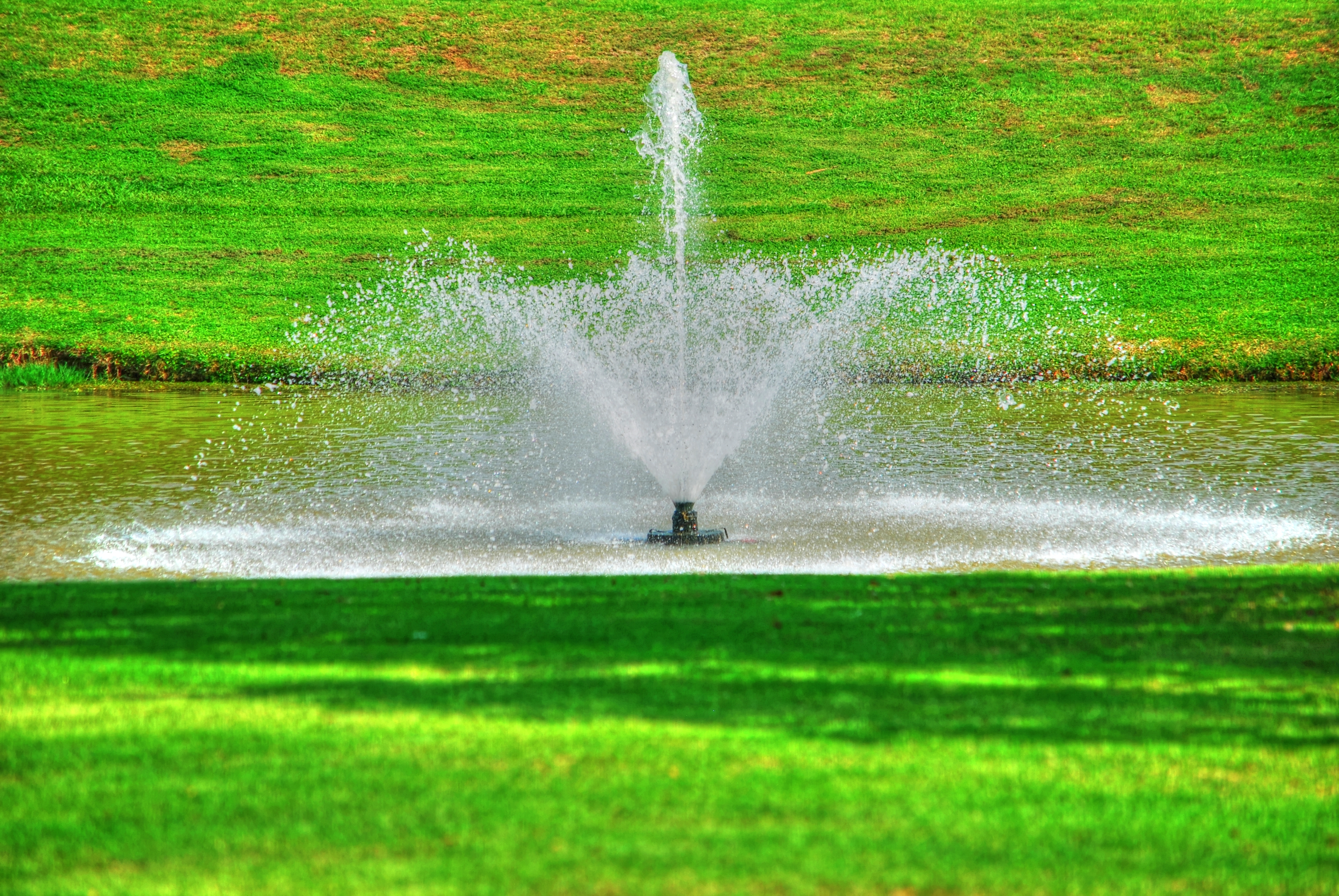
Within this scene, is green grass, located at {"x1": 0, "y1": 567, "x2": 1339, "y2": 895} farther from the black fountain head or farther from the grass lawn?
the grass lawn

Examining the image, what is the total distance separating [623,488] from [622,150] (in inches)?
1081

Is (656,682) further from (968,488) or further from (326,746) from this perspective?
(968,488)

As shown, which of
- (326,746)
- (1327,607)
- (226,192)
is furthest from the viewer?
(226,192)

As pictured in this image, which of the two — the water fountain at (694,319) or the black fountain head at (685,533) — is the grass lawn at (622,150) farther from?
the black fountain head at (685,533)

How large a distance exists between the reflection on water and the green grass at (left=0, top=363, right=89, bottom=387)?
1.75 meters

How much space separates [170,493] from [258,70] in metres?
34.3

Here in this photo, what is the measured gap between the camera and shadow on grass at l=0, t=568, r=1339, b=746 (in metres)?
5.32

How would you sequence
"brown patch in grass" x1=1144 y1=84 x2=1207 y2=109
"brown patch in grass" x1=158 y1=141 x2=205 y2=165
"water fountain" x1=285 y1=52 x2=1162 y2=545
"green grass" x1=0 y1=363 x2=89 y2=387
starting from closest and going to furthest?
"water fountain" x1=285 y1=52 x2=1162 y2=545
"green grass" x1=0 y1=363 x2=89 y2=387
"brown patch in grass" x1=158 y1=141 x2=205 y2=165
"brown patch in grass" x1=1144 y1=84 x2=1207 y2=109

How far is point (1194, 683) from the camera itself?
5836 millimetres

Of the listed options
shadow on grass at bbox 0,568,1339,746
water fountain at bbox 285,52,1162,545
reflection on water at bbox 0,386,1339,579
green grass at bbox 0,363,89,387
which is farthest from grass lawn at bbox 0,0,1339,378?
shadow on grass at bbox 0,568,1339,746

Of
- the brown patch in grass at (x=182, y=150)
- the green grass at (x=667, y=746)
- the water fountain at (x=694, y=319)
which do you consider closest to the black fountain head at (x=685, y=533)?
the green grass at (x=667, y=746)

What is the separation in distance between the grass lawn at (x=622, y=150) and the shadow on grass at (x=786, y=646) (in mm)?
16976

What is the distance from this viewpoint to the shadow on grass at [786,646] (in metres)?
5.32

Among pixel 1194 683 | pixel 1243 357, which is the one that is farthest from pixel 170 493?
pixel 1243 357
